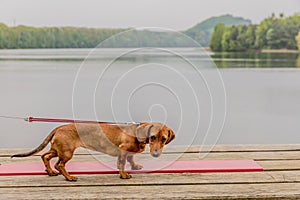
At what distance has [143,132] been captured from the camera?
292 cm

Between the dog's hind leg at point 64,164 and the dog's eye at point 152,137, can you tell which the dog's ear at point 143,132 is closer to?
the dog's eye at point 152,137

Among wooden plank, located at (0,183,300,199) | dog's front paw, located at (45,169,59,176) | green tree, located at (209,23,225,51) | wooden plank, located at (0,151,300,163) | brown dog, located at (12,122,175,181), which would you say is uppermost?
green tree, located at (209,23,225,51)

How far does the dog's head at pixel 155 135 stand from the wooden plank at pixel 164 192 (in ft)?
0.75

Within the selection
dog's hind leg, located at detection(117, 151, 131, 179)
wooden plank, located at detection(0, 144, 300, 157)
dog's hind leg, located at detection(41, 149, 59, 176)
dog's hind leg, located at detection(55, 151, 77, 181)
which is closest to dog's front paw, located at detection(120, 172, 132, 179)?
dog's hind leg, located at detection(117, 151, 131, 179)

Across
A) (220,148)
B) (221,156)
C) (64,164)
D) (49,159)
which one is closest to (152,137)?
(64,164)

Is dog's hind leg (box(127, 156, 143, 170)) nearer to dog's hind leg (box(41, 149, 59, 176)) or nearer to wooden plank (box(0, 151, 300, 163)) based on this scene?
wooden plank (box(0, 151, 300, 163))

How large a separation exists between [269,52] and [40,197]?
48.4 metres

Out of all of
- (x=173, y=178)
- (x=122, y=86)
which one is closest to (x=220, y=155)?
(x=173, y=178)

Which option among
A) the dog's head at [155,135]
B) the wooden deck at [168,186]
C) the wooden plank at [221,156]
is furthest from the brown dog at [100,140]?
the wooden plank at [221,156]

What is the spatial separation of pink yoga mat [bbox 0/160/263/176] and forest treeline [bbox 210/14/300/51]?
124ft

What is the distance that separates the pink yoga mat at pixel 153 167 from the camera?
10.6 feet

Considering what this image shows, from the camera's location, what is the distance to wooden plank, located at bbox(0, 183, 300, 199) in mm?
2801

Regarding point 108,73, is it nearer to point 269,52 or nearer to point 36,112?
point 36,112

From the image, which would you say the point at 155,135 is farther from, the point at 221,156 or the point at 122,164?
the point at 221,156
